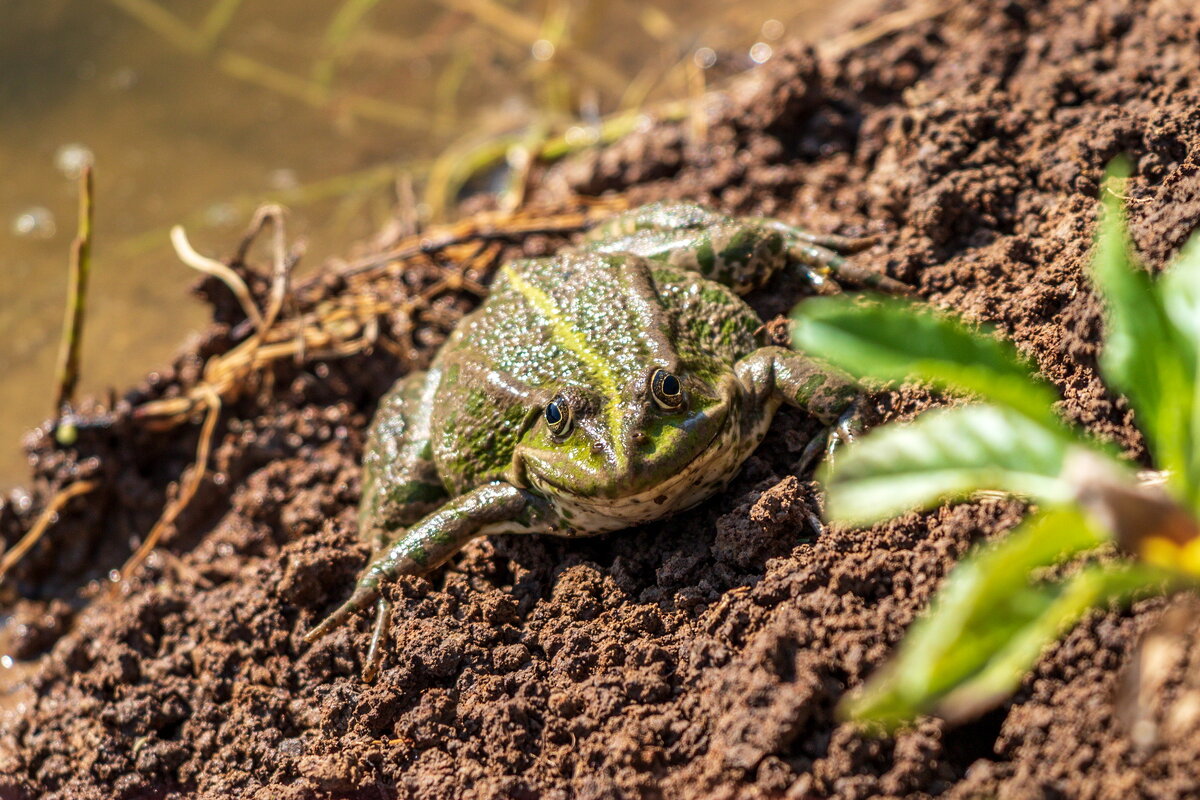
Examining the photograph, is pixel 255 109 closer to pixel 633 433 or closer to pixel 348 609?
pixel 348 609

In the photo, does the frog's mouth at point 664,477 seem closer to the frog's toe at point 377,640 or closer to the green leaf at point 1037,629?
the frog's toe at point 377,640

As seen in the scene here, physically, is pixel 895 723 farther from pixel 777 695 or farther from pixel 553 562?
pixel 553 562

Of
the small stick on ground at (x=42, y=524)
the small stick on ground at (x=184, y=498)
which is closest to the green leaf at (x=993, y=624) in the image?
the small stick on ground at (x=184, y=498)

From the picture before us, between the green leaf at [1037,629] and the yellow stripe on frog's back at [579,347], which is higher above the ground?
the yellow stripe on frog's back at [579,347]

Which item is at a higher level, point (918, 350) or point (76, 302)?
point (76, 302)

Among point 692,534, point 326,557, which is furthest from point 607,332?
point 326,557

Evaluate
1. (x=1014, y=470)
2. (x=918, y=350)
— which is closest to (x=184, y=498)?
(x=918, y=350)
